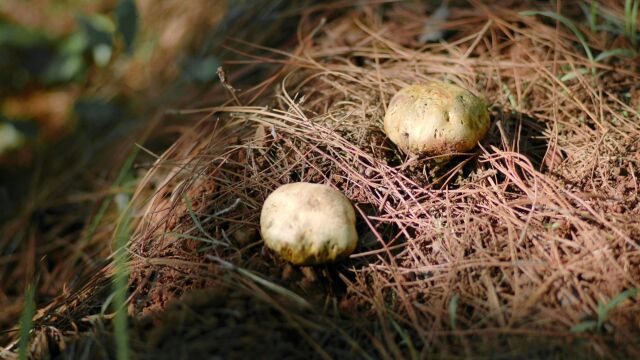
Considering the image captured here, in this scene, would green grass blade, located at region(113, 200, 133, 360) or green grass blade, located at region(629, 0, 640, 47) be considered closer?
green grass blade, located at region(113, 200, 133, 360)

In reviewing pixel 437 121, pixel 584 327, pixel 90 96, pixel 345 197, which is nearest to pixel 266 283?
pixel 345 197

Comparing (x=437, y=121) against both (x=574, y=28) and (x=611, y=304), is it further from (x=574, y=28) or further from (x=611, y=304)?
(x=574, y=28)

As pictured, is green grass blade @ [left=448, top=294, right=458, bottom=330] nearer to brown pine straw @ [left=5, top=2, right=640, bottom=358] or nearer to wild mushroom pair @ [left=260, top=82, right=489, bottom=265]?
brown pine straw @ [left=5, top=2, right=640, bottom=358]

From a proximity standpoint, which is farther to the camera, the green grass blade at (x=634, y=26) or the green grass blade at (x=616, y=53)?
the green grass blade at (x=634, y=26)

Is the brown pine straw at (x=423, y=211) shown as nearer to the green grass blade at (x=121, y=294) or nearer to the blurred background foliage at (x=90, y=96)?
the green grass blade at (x=121, y=294)

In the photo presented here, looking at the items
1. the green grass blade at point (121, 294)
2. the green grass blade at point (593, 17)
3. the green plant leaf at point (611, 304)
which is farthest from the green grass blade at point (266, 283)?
the green grass blade at point (593, 17)

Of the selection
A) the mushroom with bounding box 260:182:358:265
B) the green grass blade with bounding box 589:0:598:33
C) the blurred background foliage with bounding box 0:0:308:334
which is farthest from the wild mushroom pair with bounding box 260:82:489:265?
the blurred background foliage with bounding box 0:0:308:334
